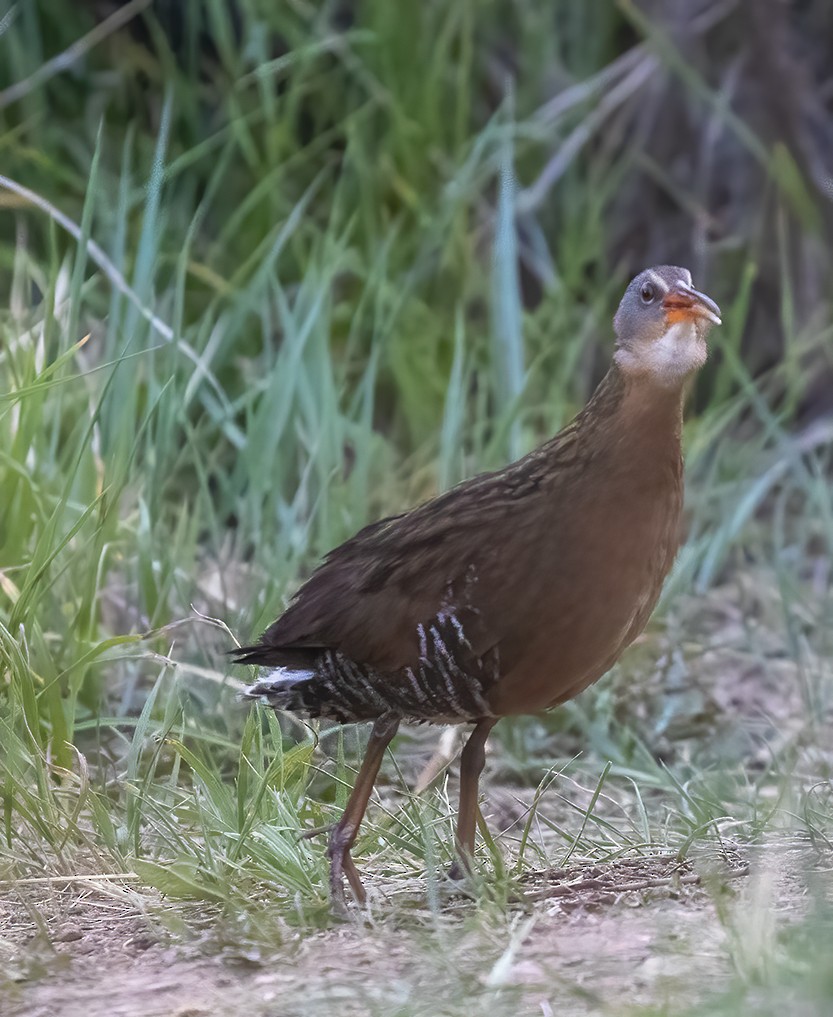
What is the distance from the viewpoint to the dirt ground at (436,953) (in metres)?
2.21

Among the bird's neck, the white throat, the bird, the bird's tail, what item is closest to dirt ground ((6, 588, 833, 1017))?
the bird

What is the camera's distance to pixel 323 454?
444 cm

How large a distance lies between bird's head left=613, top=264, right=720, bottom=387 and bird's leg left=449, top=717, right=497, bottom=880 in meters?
0.63

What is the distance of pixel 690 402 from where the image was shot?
5953 mm

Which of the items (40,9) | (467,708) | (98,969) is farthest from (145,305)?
(40,9)

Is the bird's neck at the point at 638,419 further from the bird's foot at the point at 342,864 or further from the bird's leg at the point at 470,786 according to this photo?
the bird's foot at the point at 342,864

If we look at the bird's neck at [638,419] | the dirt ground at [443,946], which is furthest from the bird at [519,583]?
the dirt ground at [443,946]

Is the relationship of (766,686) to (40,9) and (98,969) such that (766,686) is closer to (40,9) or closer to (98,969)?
(98,969)

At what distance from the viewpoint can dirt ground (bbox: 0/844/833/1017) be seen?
221 cm

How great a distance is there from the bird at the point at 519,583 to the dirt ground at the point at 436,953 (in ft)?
0.66

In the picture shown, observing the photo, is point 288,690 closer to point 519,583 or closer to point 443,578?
point 443,578

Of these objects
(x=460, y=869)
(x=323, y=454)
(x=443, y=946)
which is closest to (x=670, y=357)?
(x=460, y=869)

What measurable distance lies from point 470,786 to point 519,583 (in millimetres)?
391

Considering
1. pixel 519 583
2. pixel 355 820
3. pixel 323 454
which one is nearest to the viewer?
pixel 519 583
